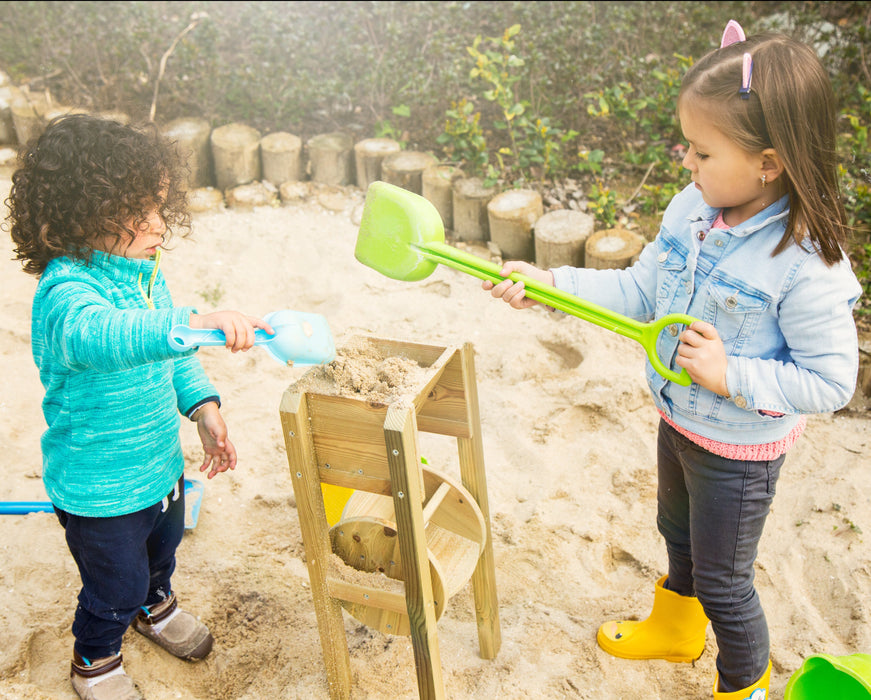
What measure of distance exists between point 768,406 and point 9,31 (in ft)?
16.8

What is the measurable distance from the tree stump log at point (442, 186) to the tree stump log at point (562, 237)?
0.51 m

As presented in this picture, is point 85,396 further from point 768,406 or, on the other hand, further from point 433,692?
point 768,406

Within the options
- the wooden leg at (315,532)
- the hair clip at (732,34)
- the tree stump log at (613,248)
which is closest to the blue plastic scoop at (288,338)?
the wooden leg at (315,532)

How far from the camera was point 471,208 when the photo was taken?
3576 mm

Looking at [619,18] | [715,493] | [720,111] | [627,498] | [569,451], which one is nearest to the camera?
[720,111]

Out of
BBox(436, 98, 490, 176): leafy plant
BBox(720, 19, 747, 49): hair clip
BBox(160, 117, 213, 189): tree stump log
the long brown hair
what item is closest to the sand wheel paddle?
the long brown hair

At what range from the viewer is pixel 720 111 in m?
1.29

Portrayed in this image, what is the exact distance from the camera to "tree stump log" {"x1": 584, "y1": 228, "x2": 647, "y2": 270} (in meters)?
3.11

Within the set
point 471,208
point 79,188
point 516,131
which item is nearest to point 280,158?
point 471,208

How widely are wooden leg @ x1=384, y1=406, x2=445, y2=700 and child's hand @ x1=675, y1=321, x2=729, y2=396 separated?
1.63 feet

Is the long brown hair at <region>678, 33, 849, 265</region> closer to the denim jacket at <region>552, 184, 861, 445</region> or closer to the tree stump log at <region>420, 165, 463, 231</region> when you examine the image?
the denim jacket at <region>552, 184, 861, 445</region>

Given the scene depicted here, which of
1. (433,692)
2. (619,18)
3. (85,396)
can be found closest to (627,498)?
(433,692)

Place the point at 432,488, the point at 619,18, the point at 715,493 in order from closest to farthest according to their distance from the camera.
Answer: the point at 715,493 → the point at 432,488 → the point at 619,18

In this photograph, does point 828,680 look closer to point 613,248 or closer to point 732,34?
point 732,34
